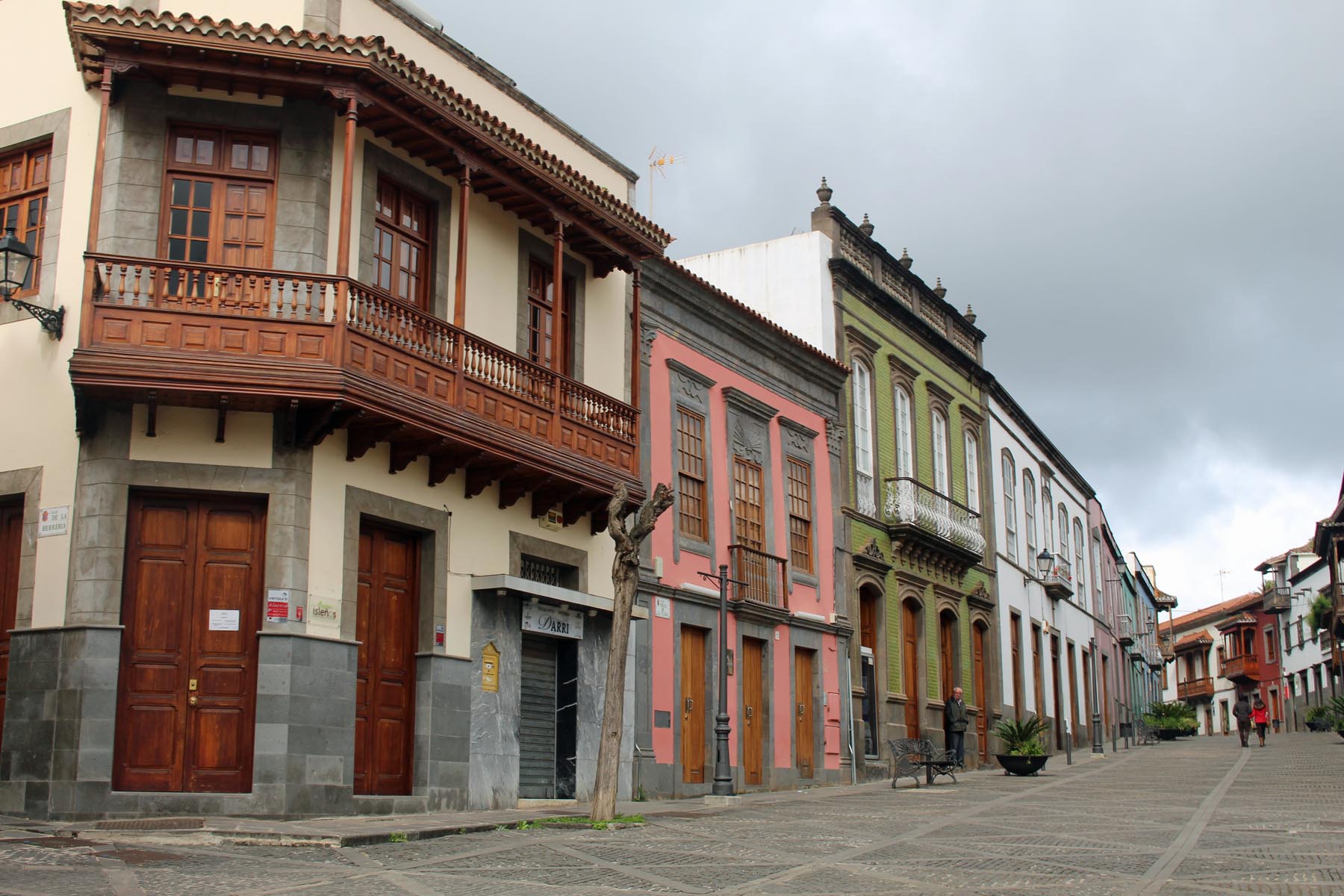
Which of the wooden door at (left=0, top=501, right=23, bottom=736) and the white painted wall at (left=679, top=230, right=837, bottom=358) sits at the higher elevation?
the white painted wall at (left=679, top=230, right=837, bottom=358)

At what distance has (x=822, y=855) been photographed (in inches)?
435

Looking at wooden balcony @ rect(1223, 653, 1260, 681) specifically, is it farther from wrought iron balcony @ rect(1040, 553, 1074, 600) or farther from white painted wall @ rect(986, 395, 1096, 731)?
wrought iron balcony @ rect(1040, 553, 1074, 600)

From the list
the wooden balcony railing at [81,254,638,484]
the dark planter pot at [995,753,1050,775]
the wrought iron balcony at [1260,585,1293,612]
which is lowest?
the dark planter pot at [995,753,1050,775]

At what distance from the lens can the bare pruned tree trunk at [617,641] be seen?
1309 cm

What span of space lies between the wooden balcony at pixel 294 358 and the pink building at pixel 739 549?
17.0 feet

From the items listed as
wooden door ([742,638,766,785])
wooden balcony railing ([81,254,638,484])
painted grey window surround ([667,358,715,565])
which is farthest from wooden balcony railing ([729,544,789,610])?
wooden balcony railing ([81,254,638,484])

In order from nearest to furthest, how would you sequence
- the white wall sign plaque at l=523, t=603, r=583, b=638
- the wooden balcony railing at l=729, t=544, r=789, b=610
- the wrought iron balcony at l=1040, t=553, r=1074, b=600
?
the white wall sign plaque at l=523, t=603, r=583, b=638 → the wooden balcony railing at l=729, t=544, r=789, b=610 → the wrought iron balcony at l=1040, t=553, r=1074, b=600

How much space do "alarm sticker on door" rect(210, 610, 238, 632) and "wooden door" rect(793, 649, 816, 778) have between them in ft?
37.4

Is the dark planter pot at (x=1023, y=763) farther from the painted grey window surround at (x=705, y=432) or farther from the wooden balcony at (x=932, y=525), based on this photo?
the painted grey window surround at (x=705, y=432)

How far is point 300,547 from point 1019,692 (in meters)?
24.4

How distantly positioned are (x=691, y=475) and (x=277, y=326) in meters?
8.77

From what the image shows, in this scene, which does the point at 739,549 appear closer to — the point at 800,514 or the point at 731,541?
the point at 731,541

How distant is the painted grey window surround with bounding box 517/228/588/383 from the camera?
54.6ft

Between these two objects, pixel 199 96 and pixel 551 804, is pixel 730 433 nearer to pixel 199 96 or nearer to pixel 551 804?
pixel 551 804
